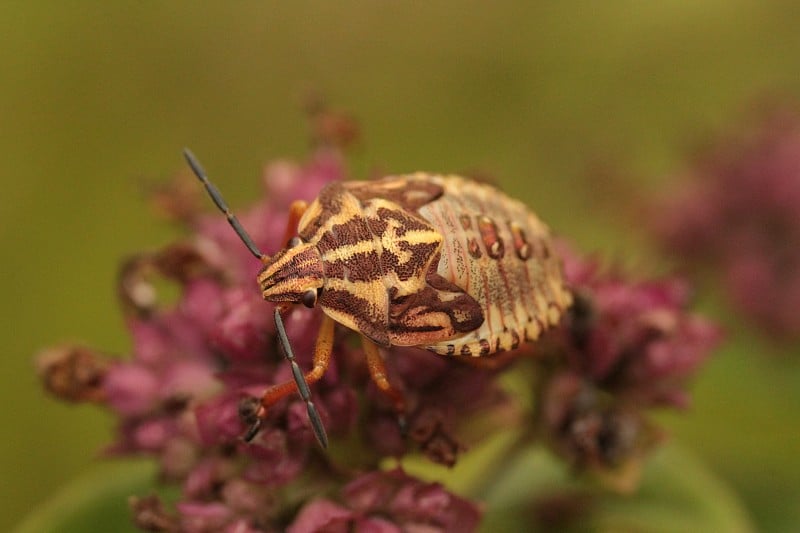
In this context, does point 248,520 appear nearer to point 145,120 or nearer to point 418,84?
point 145,120

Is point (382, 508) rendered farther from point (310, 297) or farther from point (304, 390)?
point (310, 297)

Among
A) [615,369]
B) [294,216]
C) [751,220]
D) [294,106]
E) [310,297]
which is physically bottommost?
[615,369]

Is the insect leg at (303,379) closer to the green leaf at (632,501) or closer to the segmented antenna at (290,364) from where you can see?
the segmented antenna at (290,364)

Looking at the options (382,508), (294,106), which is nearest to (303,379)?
(382,508)

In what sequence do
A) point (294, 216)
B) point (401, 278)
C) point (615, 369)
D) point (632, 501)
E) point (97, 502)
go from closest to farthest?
1. point (401, 278)
2. point (294, 216)
3. point (615, 369)
4. point (97, 502)
5. point (632, 501)

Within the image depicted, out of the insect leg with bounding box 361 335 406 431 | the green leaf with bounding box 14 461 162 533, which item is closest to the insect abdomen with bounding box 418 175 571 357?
the insect leg with bounding box 361 335 406 431

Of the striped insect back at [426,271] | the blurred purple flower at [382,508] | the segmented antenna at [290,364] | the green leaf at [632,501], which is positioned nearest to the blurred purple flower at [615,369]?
the green leaf at [632,501]

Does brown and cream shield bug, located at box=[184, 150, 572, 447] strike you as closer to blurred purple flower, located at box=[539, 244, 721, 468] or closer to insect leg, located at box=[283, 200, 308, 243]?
insect leg, located at box=[283, 200, 308, 243]
